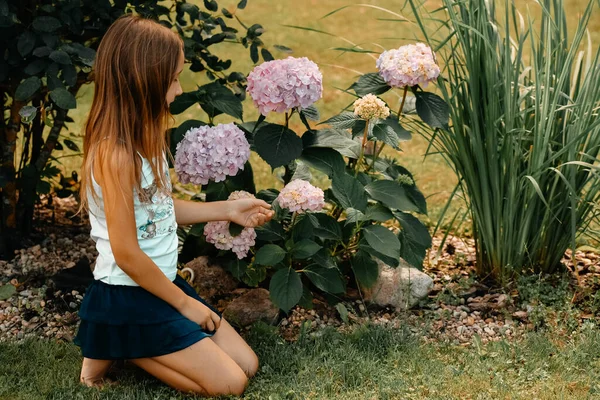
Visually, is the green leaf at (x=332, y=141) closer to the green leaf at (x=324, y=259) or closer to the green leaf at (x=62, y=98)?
the green leaf at (x=324, y=259)

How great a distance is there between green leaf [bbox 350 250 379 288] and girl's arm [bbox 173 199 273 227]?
19.6 inches

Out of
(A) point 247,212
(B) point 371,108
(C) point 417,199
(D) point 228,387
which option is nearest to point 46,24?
(A) point 247,212

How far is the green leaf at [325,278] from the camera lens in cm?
307

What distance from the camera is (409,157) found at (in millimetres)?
5633

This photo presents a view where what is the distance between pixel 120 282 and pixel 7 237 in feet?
→ 4.18

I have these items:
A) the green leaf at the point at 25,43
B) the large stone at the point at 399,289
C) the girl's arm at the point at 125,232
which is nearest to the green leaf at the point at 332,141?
the large stone at the point at 399,289

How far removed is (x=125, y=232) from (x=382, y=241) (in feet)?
3.14

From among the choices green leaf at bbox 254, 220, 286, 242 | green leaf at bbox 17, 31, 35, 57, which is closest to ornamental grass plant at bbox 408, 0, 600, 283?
green leaf at bbox 254, 220, 286, 242

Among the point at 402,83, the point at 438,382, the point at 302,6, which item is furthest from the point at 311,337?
the point at 302,6

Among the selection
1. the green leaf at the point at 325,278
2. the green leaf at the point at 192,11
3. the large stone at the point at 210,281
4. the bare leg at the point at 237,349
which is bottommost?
the large stone at the point at 210,281

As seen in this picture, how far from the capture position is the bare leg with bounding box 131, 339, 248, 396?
2.66 meters

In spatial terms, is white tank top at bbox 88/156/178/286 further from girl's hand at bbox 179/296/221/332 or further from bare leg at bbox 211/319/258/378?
bare leg at bbox 211/319/258/378

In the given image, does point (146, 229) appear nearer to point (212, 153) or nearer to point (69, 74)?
point (212, 153)

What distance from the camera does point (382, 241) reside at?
3047 mm
